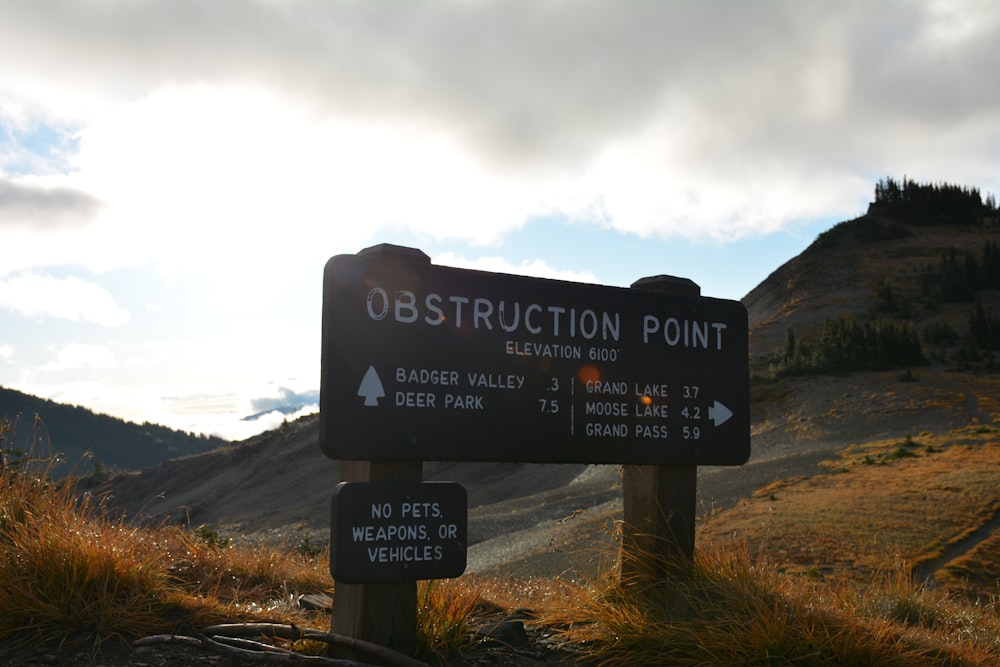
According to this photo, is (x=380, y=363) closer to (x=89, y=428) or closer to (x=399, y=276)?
(x=399, y=276)

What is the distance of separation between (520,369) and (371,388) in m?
0.92

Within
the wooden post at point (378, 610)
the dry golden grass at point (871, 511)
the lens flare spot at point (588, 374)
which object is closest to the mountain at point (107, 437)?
the dry golden grass at point (871, 511)

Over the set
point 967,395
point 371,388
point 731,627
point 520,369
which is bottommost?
point 731,627

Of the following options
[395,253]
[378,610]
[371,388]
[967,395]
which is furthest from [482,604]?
[967,395]

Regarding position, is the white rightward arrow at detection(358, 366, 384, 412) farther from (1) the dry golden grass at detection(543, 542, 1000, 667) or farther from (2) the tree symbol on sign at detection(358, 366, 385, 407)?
(1) the dry golden grass at detection(543, 542, 1000, 667)

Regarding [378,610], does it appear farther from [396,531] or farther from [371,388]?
[371,388]

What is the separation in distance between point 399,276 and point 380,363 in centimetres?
48

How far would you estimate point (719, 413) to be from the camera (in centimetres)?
566

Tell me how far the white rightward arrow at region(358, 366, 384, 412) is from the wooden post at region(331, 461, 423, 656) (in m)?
0.31

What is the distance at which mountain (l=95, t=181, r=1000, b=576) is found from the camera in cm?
2481

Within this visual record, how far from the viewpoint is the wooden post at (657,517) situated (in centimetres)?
516

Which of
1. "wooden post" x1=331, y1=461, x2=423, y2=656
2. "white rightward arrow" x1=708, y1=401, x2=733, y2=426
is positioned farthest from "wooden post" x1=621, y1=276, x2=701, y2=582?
"wooden post" x1=331, y1=461, x2=423, y2=656

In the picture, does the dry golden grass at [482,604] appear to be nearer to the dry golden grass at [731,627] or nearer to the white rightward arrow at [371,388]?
the dry golden grass at [731,627]

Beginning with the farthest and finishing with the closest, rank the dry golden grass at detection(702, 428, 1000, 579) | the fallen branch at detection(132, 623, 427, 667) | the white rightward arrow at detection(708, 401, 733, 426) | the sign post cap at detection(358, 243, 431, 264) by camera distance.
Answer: the dry golden grass at detection(702, 428, 1000, 579) → the white rightward arrow at detection(708, 401, 733, 426) → the sign post cap at detection(358, 243, 431, 264) → the fallen branch at detection(132, 623, 427, 667)
